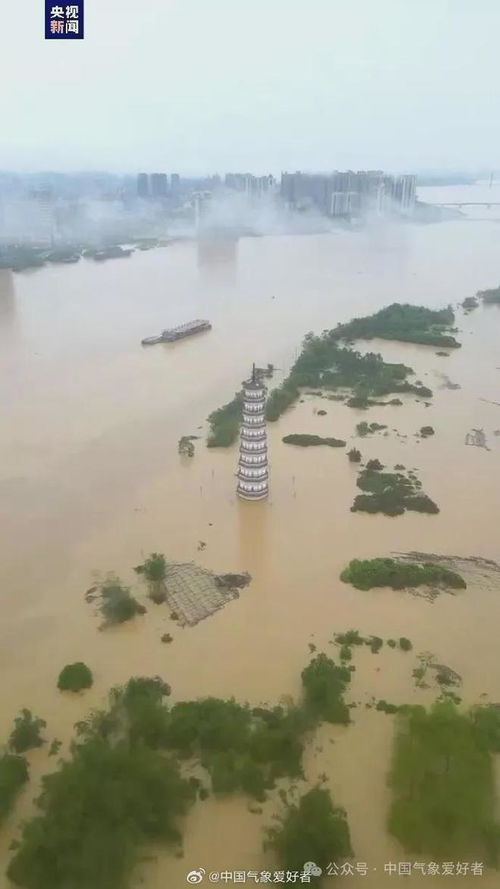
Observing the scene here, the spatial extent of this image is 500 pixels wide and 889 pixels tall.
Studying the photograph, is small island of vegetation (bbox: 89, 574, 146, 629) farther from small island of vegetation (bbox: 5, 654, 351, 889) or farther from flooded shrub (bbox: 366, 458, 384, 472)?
flooded shrub (bbox: 366, 458, 384, 472)

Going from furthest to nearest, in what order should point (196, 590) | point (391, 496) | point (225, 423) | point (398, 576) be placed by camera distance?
point (225, 423)
point (391, 496)
point (398, 576)
point (196, 590)

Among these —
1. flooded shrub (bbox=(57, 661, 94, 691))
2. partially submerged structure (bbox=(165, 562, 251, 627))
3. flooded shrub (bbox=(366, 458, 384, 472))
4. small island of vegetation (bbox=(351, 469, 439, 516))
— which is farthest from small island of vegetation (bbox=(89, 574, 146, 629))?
flooded shrub (bbox=(366, 458, 384, 472))

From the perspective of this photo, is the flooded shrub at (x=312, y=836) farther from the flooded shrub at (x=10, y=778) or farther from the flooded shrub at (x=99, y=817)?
the flooded shrub at (x=10, y=778)

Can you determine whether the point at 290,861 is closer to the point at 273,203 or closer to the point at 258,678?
the point at 258,678

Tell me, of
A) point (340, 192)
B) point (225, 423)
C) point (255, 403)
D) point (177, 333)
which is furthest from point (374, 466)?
point (340, 192)

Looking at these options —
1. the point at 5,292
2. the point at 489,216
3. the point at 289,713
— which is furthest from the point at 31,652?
the point at 489,216

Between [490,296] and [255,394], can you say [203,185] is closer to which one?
[490,296]
